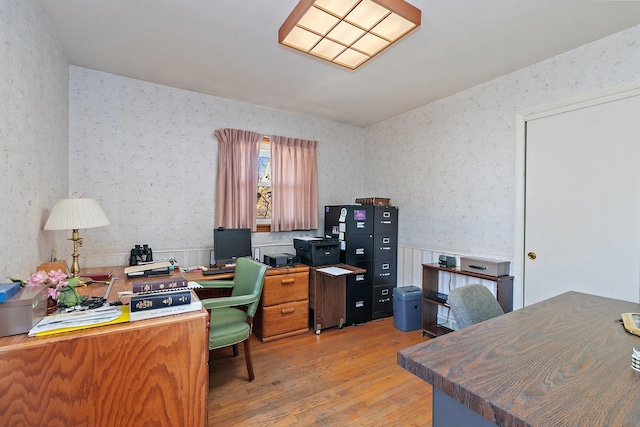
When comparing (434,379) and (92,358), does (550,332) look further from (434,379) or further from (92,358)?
(92,358)

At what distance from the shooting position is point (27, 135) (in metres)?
1.64

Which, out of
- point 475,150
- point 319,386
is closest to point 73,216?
point 319,386

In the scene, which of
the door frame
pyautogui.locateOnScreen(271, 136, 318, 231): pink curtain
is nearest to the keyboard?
pyautogui.locateOnScreen(271, 136, 318, 231): pink curtain

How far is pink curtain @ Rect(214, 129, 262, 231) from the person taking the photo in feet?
10.9

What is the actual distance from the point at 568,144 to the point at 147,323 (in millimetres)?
3162

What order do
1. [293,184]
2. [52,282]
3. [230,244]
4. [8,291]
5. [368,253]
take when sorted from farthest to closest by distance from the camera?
1. [293,184]
2. [368,253]
3. [230,244]
4. [52,282]
5. [8,291]

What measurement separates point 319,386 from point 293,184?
2345 millimetres

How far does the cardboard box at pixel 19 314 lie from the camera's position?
1.10 m

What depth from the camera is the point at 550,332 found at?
47.4 inches

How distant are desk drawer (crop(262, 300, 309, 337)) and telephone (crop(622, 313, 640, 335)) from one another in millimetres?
2420

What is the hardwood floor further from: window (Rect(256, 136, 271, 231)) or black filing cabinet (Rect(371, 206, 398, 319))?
window (Rect(256, 136, 271, 231))

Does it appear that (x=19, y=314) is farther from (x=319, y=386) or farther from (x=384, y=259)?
(x=384, y=259)

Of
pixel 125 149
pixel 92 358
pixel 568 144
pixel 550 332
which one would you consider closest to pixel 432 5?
pixel 568 144

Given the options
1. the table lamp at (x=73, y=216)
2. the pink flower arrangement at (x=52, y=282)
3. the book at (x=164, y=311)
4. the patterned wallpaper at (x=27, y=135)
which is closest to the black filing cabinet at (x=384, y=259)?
the book at (x=164, y=311)
